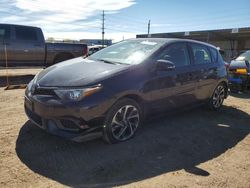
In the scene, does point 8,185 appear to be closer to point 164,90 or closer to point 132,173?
point 132,173

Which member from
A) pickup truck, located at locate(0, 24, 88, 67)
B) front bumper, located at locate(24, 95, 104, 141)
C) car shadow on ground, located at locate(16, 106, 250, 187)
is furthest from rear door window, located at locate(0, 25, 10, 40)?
front bumper, located at locate(24, 95, 104, 141)

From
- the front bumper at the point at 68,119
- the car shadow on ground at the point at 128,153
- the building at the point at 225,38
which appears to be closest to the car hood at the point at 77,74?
the front bumper at the point at 68,119

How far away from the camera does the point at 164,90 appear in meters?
5.04

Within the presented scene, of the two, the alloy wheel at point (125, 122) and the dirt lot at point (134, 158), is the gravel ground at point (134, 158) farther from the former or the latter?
the alloy wheel at point (125, 122)

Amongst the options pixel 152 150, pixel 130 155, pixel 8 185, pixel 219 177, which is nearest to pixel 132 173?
pixel 130 155

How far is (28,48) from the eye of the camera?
11.7m

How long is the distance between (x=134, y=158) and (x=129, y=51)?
2035mm

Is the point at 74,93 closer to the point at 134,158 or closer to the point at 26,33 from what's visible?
the point at 134,158

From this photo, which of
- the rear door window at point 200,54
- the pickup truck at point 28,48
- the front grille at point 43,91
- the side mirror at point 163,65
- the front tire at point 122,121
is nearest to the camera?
the front grille at point 43,91

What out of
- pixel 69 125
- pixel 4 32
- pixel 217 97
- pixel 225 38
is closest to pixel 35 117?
pixel 69 125

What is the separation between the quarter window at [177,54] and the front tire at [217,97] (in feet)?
4.94

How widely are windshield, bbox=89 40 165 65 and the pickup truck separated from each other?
22.3 feet

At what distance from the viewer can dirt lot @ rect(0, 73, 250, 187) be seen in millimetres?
3465

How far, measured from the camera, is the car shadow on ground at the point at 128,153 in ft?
11.7
